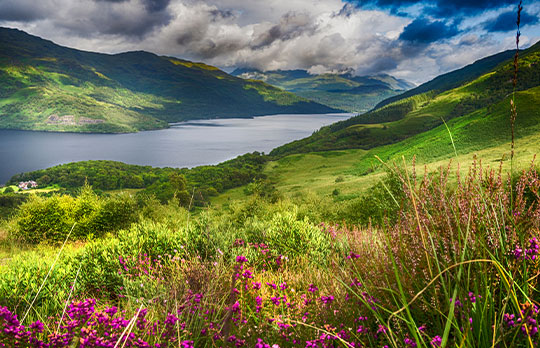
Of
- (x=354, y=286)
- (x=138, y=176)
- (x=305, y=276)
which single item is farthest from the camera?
(x=138, y=176)

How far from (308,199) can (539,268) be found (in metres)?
35.8

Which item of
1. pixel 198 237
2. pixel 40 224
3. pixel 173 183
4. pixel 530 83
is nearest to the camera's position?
pixel 198 237

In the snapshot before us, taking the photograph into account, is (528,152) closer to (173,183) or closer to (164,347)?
(164,347)

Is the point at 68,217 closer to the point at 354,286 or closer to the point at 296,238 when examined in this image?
the point at 296,238

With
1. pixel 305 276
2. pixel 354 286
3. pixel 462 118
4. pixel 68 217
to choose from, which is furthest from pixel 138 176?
pixel 354 286

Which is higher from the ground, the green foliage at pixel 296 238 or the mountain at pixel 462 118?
the mountain at pixel 462 118

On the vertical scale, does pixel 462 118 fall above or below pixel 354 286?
above

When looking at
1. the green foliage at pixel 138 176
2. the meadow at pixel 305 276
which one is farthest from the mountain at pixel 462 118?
the meadow at pixel 305 276

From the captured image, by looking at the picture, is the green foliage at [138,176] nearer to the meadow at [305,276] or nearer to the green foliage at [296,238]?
the meadow at [305,276]

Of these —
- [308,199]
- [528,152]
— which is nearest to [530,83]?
[528,152]

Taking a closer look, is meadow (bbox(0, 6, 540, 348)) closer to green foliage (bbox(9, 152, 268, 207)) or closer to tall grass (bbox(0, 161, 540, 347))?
tall grass (bbox(0, 161, 540, 347))

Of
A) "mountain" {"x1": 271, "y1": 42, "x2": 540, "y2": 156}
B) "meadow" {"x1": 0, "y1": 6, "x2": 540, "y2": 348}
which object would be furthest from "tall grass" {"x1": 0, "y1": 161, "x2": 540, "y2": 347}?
"mountain" {"x1": 271, "y1": 42, "x2": 540, "y2": 156}

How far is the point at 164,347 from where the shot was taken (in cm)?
243

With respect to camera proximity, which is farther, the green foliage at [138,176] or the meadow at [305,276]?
the green foliage at [138,176]
